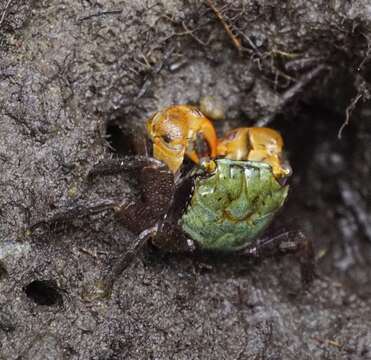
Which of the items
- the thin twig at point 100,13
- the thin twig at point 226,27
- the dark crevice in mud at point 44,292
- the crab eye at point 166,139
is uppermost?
the thin twig at point 100,13

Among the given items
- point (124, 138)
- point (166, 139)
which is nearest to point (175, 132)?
point (166, 139)

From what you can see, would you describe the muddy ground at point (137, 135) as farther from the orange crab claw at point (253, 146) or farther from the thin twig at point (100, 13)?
the orange crab claw at point (253, 146)

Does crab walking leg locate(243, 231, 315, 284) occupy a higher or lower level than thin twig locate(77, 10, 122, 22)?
lower

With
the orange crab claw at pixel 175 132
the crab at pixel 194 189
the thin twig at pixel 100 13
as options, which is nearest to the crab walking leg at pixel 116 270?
the crab at pixel 194 189

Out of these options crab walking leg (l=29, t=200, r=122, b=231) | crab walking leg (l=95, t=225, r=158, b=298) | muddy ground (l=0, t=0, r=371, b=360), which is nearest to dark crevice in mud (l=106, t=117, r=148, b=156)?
muddy ground (l=0, t=0, r=371, b=360)

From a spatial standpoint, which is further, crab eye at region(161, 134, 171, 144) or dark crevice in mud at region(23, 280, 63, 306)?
crab eye at region(161, 134, 171, 144)

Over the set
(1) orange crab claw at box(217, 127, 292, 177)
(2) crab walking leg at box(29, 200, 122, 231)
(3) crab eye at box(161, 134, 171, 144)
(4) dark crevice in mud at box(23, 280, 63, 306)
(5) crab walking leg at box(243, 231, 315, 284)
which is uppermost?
(3) crab eye at box(161, 134, 171, 144)

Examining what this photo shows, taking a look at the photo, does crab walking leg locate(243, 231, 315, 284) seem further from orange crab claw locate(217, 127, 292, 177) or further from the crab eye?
the crab eye
